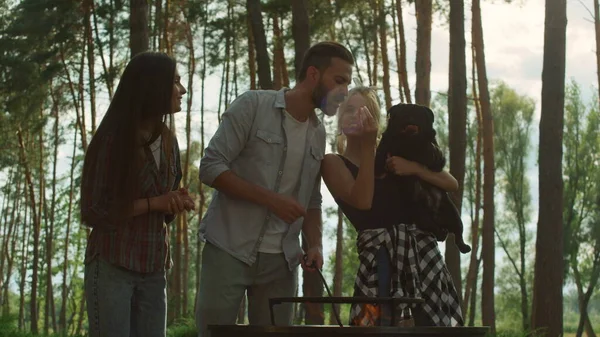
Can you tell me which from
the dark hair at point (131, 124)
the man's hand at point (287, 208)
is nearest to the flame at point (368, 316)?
the man's hand at point (287, 208)

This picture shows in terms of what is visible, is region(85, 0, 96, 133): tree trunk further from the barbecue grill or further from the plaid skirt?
the barbecue grill

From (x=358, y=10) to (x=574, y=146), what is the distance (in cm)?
1464

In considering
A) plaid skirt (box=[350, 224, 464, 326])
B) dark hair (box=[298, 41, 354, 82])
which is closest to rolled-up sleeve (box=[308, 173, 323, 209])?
plaid skirt (box=[350, 224, 464, 326])

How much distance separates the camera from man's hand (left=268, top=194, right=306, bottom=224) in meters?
3.14

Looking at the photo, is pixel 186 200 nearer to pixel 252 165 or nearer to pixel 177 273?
pixel 252 165

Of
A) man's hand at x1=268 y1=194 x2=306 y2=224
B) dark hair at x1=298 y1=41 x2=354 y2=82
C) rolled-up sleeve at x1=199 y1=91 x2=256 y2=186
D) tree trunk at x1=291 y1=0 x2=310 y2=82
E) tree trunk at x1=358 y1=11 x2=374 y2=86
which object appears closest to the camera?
man's hand at x1=268 y1=194 x2=306 y2=224

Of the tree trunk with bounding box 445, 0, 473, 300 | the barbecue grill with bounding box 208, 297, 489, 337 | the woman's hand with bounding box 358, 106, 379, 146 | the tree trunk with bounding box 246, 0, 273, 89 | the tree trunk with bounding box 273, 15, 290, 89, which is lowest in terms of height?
the barbecue grill with bounding box 208, 297, 489, 337

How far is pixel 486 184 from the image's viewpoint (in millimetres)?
17406

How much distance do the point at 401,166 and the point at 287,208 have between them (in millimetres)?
579

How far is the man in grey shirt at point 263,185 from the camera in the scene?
3359 mm

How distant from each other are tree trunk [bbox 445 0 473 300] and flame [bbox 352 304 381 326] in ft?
26.4

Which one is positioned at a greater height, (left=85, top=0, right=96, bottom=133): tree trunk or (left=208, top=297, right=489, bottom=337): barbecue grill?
(left=85, top=0, right=96, bottom=133): tree trunk

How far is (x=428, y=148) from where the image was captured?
140 inches

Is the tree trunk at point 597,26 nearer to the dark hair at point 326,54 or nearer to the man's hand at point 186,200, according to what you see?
the dark hair at point 326,54
